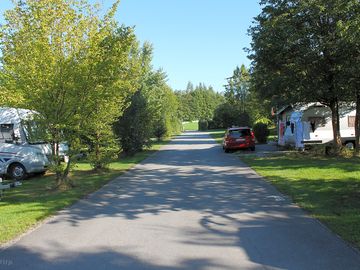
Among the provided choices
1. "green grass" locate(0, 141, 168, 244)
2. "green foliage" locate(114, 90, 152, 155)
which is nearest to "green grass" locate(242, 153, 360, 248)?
"green grass" locate(0, 141, 168, 244)

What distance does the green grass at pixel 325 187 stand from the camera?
27.3 feet

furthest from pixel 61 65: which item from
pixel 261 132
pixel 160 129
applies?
pixel 160 129

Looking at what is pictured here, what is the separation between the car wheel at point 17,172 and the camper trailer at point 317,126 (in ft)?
53.0

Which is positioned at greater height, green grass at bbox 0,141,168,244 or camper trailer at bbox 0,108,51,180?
camper trailer at bbox 0,108,51,180

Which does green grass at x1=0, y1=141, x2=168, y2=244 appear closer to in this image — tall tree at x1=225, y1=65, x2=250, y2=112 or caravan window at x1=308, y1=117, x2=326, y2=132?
caravan window at x1=308, y1=117, x2=326, y2=132

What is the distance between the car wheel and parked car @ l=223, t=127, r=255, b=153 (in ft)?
48.3

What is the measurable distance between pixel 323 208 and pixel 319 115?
20494 mm

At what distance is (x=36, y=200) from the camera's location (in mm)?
12008

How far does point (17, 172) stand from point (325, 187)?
A: 37.3ft

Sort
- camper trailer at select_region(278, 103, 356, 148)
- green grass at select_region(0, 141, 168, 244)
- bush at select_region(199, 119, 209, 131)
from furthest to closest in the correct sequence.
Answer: bush at select_region(199, 119, 209, 131) < camper trailer at select_region(278, 103, 356, 148) < green grass at select_region(0, 141, 168, 244)

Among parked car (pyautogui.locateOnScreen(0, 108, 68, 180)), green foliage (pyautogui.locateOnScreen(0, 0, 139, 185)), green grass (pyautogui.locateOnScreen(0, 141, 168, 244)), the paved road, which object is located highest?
green foliage (pyautogui.locateOnScreen(0, 0, 139, 185))

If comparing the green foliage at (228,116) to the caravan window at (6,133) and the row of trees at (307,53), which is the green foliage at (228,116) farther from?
the caravan window at (6,133)

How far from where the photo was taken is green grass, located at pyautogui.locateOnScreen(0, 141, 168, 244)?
8.77 m

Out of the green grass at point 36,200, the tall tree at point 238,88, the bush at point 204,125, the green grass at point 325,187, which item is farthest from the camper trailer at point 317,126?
the bush at point 204,125
